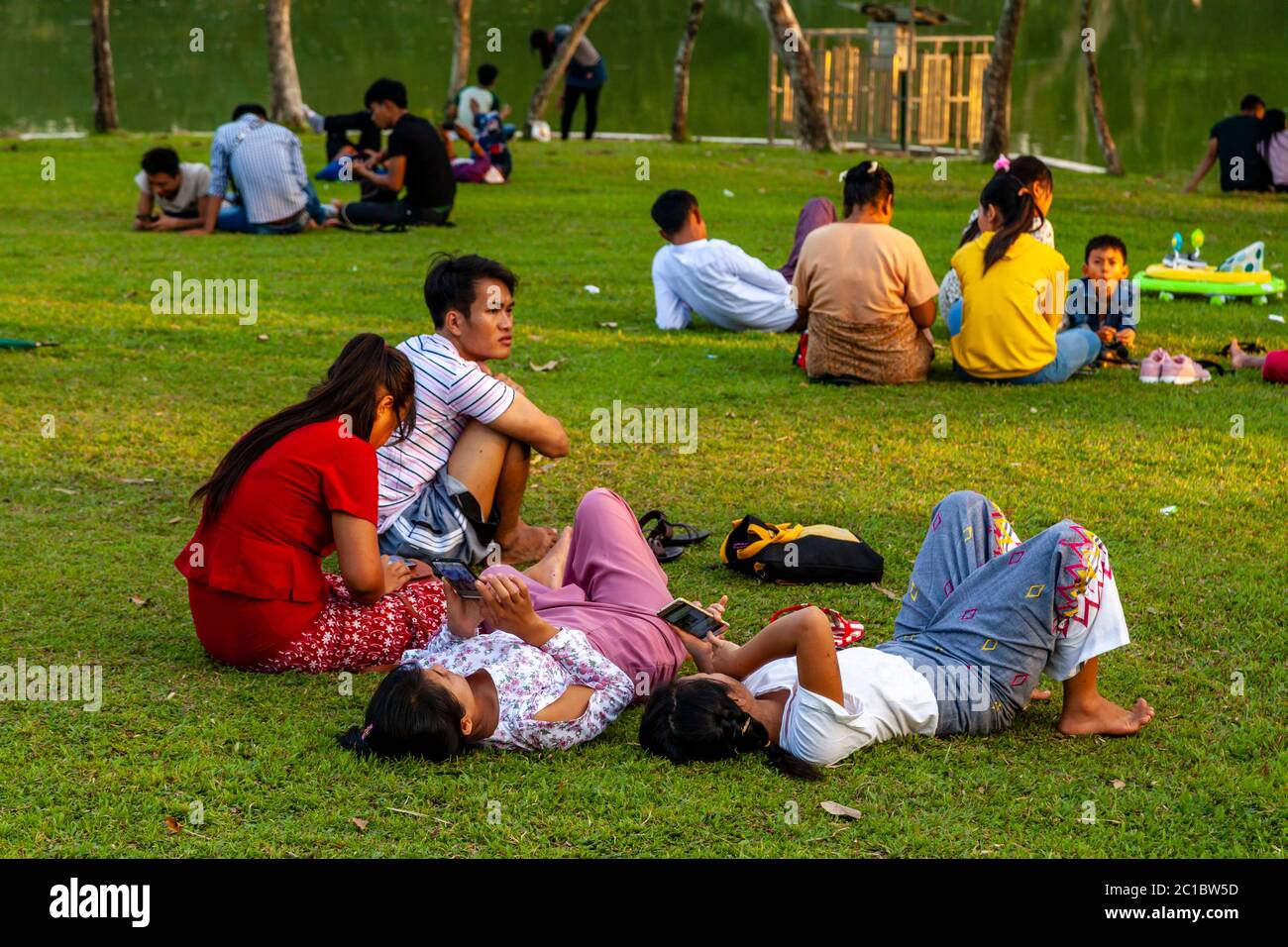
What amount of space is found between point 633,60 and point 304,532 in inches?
1362

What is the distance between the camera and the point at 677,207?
10.0 metres

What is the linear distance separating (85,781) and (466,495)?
6.87ft

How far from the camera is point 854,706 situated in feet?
13.9

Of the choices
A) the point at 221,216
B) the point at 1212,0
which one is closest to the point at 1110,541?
the point at 221,216

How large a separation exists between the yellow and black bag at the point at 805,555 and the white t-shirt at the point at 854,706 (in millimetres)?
1259

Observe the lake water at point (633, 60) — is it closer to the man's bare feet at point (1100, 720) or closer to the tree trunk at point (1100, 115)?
the tree trunk at point (1100, 115)

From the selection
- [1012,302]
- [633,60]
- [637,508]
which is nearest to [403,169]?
[1012,302]

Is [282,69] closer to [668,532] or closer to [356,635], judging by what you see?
[668,532]

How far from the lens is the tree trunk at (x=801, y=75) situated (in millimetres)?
20531

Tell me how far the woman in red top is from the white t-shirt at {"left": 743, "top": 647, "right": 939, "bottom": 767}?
4.35 feet

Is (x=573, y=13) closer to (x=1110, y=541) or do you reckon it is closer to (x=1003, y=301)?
(x=1003, y=301)

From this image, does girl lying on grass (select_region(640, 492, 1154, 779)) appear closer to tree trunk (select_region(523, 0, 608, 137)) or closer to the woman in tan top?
the woman in tan top

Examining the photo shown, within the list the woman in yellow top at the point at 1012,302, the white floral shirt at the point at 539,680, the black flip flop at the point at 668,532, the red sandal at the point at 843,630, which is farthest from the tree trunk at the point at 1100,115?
the white floral shirt at the point at 539,680

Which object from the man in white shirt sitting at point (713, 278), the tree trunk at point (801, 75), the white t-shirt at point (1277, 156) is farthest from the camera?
the tree trunk at point (801, 75)
